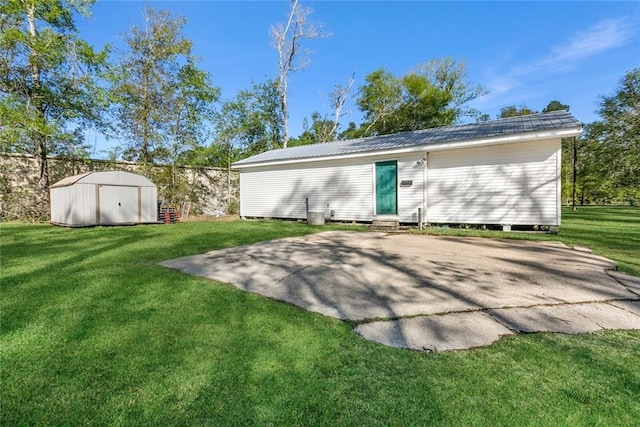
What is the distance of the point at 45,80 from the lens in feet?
34.8

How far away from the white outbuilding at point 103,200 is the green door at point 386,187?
7877 mm

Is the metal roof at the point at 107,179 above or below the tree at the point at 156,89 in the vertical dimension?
below

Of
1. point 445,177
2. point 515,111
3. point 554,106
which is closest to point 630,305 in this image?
point 445,177

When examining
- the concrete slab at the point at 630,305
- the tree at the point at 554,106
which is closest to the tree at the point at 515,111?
the tree at the point at 554,106

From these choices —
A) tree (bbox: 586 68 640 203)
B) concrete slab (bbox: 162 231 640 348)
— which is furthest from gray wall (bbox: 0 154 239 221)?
tree (bbox: 586 68 640 203)

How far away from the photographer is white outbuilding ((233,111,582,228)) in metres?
7.59

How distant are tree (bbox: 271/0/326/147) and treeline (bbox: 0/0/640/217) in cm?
6

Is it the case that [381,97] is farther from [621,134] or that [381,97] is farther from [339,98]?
[621,134]

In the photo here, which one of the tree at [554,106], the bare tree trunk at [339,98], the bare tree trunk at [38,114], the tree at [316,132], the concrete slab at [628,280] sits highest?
the tree at [554,106]

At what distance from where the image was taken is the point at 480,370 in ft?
5.72

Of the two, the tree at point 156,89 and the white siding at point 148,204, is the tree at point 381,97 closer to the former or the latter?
the tree at point 156,89

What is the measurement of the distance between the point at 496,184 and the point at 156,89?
13.7 meters

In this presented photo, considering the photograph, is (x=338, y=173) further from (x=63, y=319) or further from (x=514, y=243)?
(x=63, y=319)

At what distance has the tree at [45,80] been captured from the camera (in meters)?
9.78
